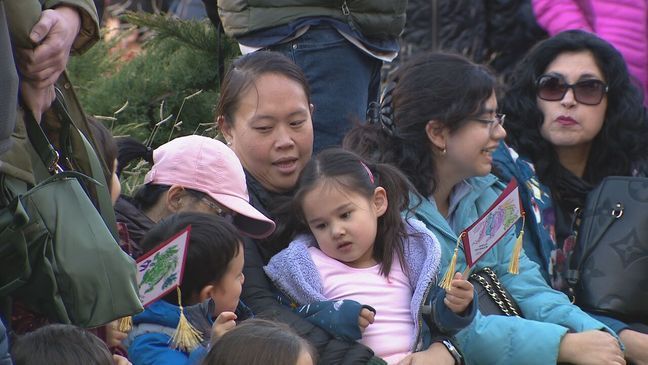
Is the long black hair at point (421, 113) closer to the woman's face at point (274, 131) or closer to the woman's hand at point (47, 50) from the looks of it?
the woman's face at point (274, 131)

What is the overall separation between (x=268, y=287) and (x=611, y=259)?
179cm

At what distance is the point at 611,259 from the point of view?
5410 millimetres

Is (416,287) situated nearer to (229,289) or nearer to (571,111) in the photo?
(229,289)

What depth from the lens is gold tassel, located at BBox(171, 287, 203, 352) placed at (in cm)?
357

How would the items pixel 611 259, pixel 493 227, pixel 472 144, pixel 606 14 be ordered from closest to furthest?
1. pixel 493 227
2. pixel 472 144
3. pixel 611 259
4. pixel 606 14

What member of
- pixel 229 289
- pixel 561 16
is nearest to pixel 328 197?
pixel 229 289

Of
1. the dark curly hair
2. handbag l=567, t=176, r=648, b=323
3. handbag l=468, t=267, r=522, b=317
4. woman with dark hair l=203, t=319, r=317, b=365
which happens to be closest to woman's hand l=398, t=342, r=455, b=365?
handbag l=468, t=267, r=522, b=317

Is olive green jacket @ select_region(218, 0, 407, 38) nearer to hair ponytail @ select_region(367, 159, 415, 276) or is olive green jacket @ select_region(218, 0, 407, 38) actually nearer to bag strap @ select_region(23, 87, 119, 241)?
hair ponytail @ select_region(367, 159, 415, 276)

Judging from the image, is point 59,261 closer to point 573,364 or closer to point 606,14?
point 573,364

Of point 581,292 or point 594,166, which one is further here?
point 594,166

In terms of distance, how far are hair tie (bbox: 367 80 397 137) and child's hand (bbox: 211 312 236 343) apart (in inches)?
66.9

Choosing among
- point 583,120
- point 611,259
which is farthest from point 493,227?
point 583,120

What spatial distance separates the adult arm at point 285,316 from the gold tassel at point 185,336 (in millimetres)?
401

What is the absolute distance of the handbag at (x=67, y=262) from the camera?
10.2ft
